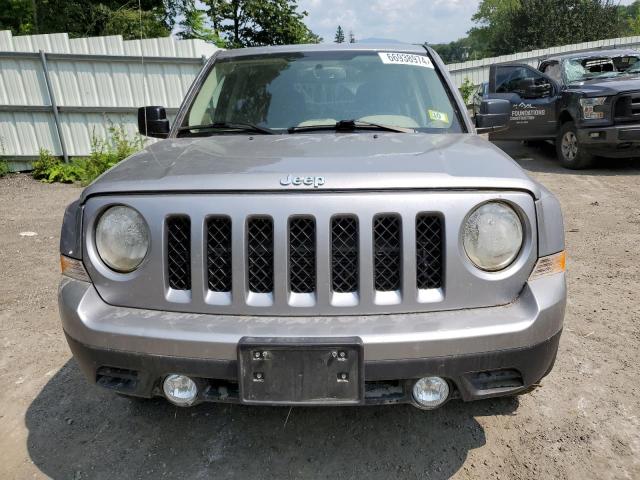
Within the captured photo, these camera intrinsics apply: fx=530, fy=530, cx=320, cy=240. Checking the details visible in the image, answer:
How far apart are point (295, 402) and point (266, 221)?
2.11 ft

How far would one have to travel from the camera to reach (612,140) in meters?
7.68

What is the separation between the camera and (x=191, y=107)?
3354mm

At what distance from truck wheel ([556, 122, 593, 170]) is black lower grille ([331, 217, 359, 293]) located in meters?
7.54

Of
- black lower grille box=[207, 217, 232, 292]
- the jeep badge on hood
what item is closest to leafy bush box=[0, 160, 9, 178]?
black lower grille box=[207, 217, 232, 292]

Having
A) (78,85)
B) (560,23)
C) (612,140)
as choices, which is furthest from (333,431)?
(560,23)

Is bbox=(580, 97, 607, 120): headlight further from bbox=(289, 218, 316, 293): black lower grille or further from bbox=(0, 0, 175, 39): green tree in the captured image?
bbox=(0, 0, 175, 39): green tree

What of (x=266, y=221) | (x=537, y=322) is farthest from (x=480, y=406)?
(x=266, y=221)

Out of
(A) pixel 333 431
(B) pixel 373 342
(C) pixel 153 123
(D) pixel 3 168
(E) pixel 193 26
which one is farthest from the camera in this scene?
(E) pixel 193 26

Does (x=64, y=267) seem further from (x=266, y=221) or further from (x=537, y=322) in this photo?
(x=537, y=322)

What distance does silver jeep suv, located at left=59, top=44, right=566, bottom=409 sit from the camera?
182 cm

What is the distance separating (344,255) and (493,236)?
543 millimetres

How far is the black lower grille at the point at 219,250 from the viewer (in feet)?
6.31

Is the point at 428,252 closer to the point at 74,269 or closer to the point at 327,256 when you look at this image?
the point at 327,256

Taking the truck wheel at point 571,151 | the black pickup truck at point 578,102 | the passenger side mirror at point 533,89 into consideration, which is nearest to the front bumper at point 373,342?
the black pickup truck at point 578,102
